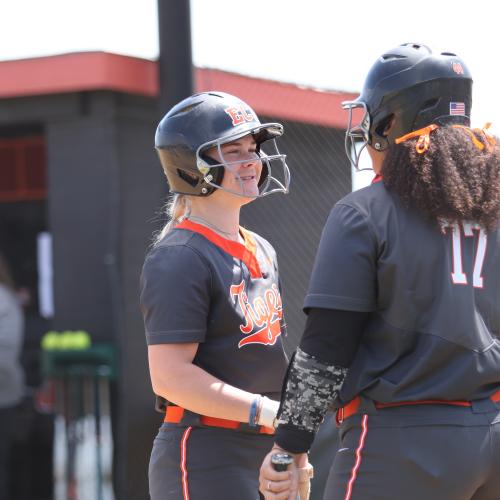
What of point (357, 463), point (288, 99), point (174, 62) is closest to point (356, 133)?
point (357, 463)

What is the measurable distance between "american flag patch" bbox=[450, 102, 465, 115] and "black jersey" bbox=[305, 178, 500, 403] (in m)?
0.31

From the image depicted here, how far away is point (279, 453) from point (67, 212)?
4.16 metres

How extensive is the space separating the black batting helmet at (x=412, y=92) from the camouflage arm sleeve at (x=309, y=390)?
580 millimetres

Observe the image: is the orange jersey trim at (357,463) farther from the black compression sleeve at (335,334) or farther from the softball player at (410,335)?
the black compression sleeve at (335,334)

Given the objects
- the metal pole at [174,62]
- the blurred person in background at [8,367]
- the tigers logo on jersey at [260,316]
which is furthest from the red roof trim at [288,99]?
the tigers logo on jersey at [260,316]

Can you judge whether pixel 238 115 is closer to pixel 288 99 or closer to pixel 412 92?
pixel 412 92

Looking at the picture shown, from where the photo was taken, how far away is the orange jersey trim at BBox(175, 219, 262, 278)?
2824 millimetres

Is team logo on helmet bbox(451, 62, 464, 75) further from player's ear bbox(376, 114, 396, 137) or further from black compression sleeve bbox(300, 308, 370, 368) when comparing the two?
black compression sleeve bbox(300, 308, 370, 368)

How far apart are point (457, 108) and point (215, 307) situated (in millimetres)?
821

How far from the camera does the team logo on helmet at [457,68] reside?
8.15 feet

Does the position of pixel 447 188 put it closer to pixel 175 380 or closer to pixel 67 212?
pixel 175 380

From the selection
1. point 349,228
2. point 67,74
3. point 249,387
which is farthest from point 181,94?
point 349,228

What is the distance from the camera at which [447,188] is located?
7.58ft

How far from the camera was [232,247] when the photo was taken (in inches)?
113
